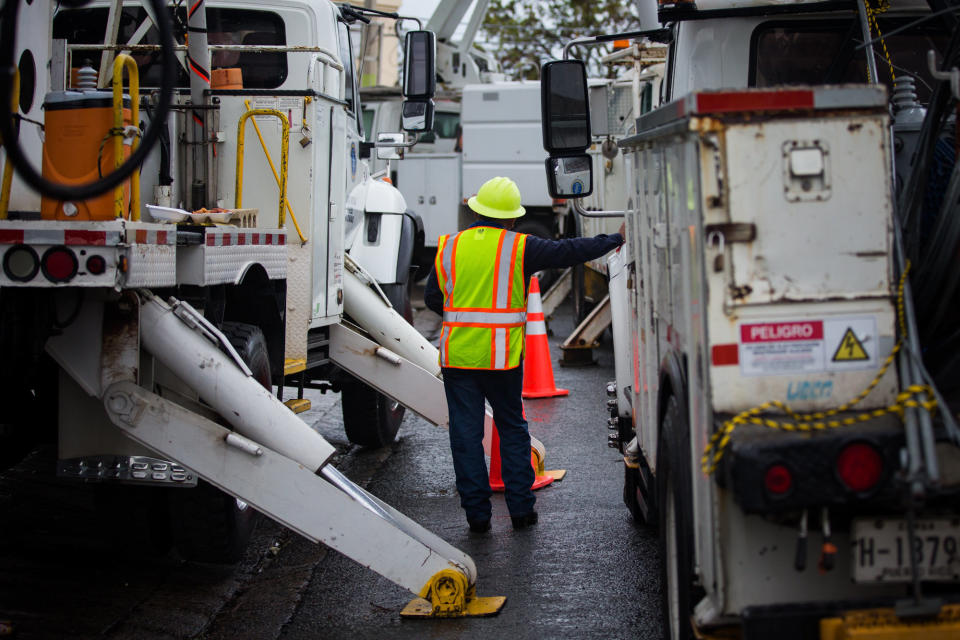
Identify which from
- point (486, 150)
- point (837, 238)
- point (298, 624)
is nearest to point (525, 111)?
point (486, 150)

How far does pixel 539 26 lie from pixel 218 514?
93.2 feet

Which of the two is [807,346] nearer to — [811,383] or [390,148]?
[811,383]

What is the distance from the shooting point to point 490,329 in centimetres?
572

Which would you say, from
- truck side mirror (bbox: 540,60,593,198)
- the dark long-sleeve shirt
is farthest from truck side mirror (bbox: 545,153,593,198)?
the dark long-sleeve shirt

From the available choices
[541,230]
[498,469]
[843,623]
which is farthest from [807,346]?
[541,230]

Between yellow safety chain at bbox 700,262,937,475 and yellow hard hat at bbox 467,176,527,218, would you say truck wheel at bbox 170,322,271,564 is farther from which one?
yellow safety chain at bbox 700,262,937,475

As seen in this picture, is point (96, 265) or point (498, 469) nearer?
point (96, 265)

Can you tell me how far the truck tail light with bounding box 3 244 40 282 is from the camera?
3.72 m

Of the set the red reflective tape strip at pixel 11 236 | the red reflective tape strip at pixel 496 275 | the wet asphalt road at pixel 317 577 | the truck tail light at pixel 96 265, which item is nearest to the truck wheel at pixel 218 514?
the wet asphalt road at pixel 317 577

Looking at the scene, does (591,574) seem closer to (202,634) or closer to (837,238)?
(202,634)

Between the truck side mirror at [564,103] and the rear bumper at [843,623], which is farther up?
the truck side mirror at [564,103]

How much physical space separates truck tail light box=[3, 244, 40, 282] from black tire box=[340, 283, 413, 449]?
3764mm

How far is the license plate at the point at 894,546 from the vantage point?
280cm

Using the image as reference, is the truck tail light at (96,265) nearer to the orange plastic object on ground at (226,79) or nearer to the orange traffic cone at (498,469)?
the orange plastic object on ground at (226,79)
